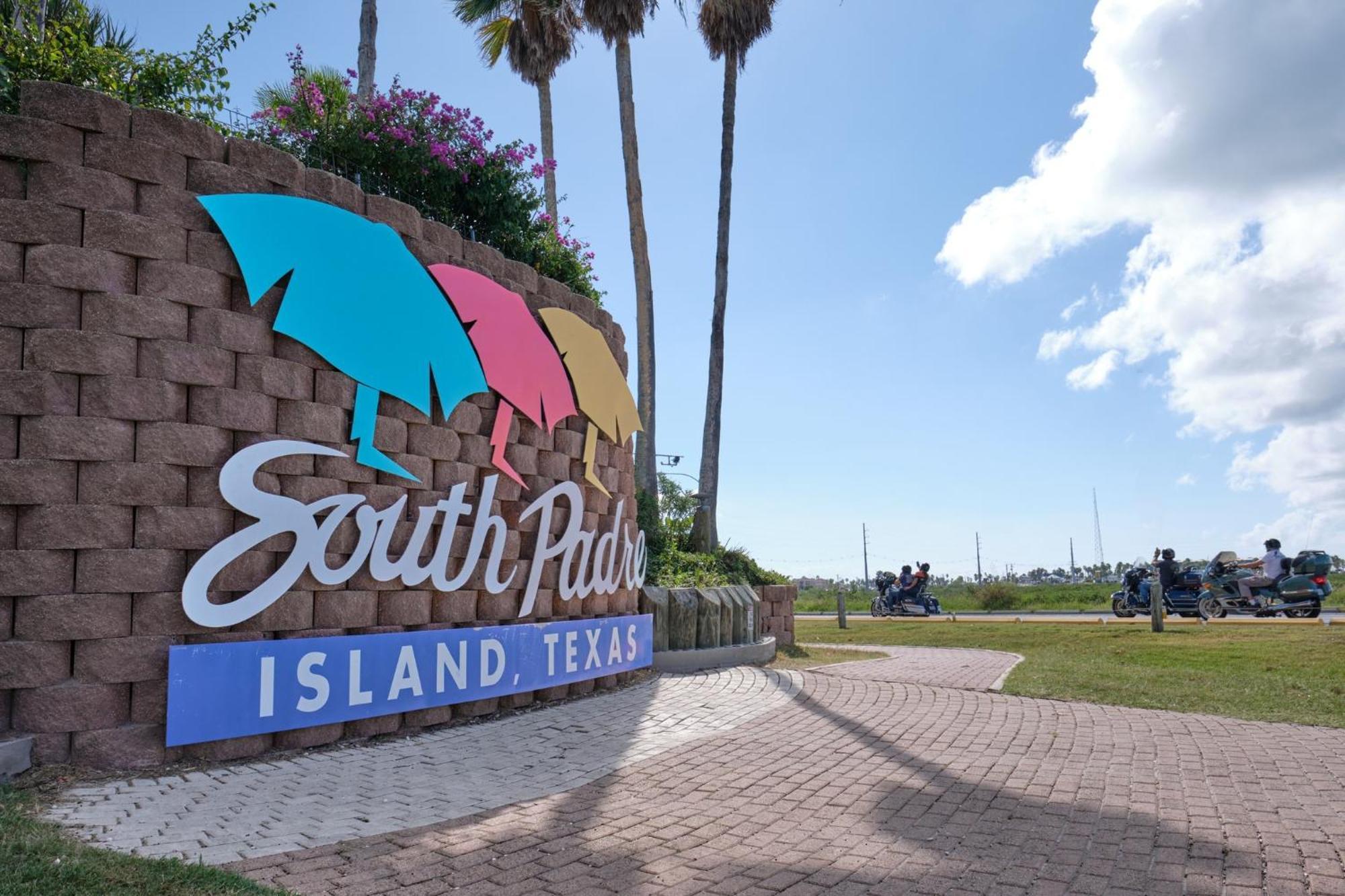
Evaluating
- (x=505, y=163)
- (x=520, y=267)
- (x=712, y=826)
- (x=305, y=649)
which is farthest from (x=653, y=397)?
(x=712, y=826)

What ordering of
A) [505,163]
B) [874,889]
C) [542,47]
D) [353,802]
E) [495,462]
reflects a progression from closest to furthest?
[874,889] → [353,802] → [495,462] → [505,163] → [542,47]

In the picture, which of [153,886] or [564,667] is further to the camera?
[564,667]

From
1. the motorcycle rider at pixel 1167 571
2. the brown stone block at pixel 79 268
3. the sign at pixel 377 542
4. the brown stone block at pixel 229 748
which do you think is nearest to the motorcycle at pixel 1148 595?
the motorcycle rider at pixel 1167 571

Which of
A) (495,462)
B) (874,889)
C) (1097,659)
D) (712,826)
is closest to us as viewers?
(874,889)

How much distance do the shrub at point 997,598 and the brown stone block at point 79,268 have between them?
31006 millimetres

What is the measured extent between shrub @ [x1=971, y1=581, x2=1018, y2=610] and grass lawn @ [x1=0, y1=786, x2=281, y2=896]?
31.6 m

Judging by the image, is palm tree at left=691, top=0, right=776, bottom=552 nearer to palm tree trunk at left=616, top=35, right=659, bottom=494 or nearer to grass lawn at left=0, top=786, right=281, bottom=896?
palm tree trunk at left=616, top=35, right=659, bottom=494

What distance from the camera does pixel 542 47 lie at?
21609 mm

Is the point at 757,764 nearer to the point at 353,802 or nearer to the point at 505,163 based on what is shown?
the point at 353,802

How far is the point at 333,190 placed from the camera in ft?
23.7

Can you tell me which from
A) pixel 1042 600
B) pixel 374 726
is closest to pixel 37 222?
pixel 374 726

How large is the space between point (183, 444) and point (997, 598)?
101ft

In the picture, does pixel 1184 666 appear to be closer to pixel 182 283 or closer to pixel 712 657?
pixel 712 657

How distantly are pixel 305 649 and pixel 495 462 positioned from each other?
2.54m
